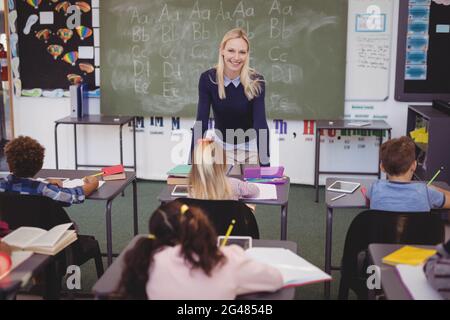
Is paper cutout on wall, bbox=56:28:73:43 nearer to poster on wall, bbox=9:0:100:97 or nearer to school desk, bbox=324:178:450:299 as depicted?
poster on wall, bbox=9:0:100:97

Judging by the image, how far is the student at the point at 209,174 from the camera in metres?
2.74

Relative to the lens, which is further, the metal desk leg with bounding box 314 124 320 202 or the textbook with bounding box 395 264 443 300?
the metal desk leg with bounding box 314 124 320 202

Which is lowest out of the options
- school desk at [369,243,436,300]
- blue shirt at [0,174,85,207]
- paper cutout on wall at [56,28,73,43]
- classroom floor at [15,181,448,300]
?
classroom floor at [15,181,448,300]

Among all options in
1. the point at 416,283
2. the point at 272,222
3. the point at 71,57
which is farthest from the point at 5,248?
the point at 71,57

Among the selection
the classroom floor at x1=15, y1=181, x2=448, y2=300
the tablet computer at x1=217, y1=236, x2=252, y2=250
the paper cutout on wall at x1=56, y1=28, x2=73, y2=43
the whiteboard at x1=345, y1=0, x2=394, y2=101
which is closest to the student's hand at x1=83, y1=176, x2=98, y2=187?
the classroom floor at x1=15, y1=181, x2=448, y2=300

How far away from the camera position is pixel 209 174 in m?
2.80

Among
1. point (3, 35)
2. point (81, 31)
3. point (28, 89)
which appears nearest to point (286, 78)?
point (81, 31)

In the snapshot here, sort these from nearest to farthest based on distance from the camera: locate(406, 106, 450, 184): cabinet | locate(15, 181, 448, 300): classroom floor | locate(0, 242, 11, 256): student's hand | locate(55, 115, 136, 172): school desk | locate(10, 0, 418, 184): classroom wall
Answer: locate(0, 242, 11, 256): student's hand < locate(15, 181, 448, 300): classroom floor < locate(406, 106, 450, 184): cabinet < locate(55, 115, 136, 172): school desk < locate(10, 0, 418, 184): classroom wall

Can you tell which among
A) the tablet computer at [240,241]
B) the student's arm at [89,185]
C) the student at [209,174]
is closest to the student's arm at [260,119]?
the student at [209,174]

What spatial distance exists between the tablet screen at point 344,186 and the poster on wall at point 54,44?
342 centimetres

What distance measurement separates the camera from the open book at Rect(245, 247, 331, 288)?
205 centimetres

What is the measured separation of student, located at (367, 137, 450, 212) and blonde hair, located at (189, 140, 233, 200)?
0.74m

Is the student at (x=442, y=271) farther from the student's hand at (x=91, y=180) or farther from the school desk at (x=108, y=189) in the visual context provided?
the student's hand at (x=91, y=180)

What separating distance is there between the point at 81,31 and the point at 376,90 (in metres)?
2.97
